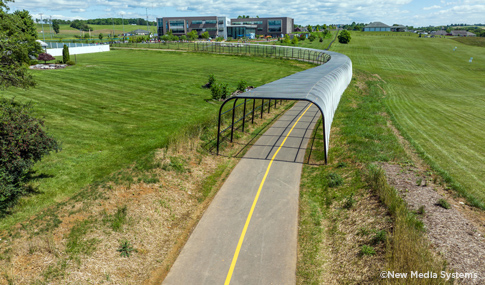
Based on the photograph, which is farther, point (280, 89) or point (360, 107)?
point (360, 107)

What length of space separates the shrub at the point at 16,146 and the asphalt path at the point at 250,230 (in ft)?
23.5

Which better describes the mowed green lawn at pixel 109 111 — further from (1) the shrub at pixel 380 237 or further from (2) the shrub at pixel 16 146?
(1) the shrub at pixel 380 237

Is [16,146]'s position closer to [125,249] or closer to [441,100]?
[125,249]

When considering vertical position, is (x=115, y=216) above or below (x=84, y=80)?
below

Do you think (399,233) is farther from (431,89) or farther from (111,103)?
(431,89)

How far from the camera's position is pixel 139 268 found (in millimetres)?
10031

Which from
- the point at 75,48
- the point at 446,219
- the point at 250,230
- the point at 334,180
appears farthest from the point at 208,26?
the point at 446,219

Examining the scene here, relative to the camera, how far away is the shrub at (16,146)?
11.2m

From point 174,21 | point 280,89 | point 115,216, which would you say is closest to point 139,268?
point 115,216

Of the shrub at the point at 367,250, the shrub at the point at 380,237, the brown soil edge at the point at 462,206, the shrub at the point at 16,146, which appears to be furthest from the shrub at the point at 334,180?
the shrub at the point at 16,146

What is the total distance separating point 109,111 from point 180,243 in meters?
20.5

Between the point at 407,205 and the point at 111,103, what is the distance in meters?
28.2

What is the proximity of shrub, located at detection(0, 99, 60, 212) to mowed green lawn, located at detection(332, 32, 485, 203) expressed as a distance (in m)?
20.0

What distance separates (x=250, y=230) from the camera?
12.0 metres
